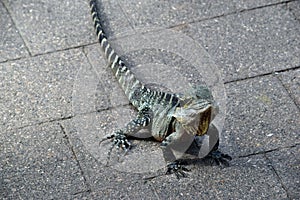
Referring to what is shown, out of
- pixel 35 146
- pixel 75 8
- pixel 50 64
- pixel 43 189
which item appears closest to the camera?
pixel 43 189

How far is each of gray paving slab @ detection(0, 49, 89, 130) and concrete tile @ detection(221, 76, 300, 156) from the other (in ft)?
4.77

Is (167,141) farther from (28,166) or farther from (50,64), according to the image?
(50,64)

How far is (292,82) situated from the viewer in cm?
654

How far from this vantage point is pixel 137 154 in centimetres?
582

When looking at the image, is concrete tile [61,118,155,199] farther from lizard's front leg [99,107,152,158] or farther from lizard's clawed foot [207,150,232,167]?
lizard's clawed foot [207,150,232,167]

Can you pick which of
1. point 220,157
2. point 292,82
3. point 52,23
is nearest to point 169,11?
point 52,23

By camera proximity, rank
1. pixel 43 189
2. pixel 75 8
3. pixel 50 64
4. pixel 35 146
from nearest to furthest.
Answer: pixel 43 189
pixel 35 146
pixel 50 64
pixel 75 8

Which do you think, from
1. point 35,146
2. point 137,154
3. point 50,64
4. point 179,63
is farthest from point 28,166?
point 179,63

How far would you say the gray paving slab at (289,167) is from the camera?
18.1 feet

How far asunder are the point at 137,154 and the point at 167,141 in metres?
0.33

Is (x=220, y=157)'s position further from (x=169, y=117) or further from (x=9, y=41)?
(x=9, y=41)

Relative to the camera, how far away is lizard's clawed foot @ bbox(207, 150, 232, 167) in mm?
5699

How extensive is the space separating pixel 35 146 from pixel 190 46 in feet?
6.58

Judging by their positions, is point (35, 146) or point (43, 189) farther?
point (35, 146)
